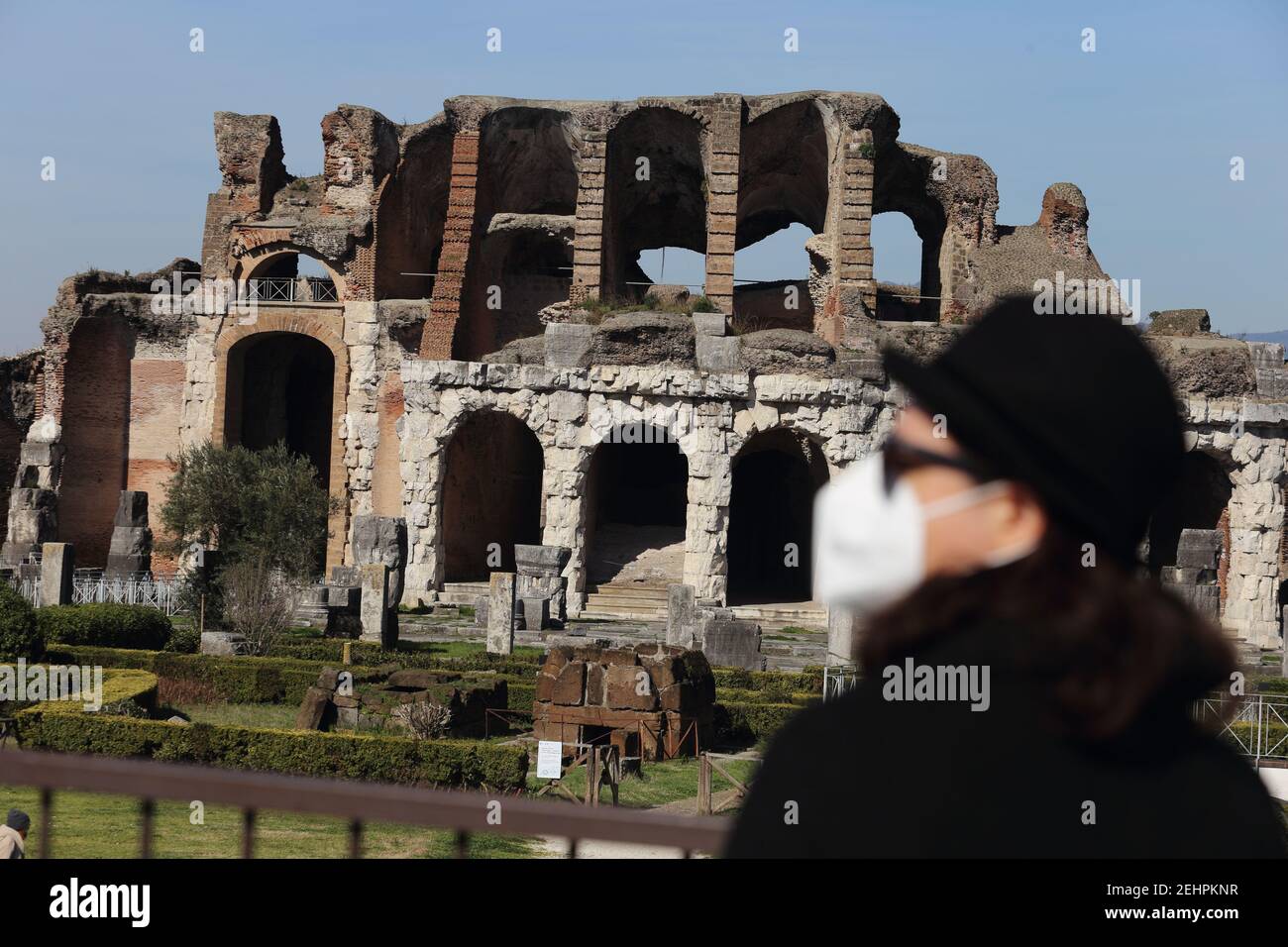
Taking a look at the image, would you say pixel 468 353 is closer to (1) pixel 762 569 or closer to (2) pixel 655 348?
A: (2) pixel 655 348

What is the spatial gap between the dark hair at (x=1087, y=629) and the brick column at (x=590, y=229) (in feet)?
88.0

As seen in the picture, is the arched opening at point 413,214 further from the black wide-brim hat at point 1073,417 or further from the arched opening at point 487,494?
the black wide-brim hat at point 1073,417

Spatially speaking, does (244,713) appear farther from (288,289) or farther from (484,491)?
(288,289)

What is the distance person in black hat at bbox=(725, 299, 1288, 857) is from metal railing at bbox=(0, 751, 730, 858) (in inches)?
24.1

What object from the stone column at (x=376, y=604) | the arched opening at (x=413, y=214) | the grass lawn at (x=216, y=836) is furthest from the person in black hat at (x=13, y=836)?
the arched opening at (x=413, y=214)

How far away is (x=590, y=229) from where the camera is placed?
28.6 meters

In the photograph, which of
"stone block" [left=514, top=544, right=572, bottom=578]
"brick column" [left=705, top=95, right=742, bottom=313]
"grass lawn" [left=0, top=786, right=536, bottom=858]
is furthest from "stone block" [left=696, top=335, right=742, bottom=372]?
"grass lawn" [left=0, top=786, right=536, bottom=858]

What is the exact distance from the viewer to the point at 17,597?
16297mm

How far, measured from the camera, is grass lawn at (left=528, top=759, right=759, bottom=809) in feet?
41.0

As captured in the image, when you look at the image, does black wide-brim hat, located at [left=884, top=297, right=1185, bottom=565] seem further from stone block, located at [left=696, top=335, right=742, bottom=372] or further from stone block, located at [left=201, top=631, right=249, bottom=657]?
stone block, located at [left=696, top=335, right=742, bottom=372]

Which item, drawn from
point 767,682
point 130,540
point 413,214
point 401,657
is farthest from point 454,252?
point 767,682

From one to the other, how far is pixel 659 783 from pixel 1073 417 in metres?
12.0

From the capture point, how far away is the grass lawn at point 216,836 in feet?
32.3
